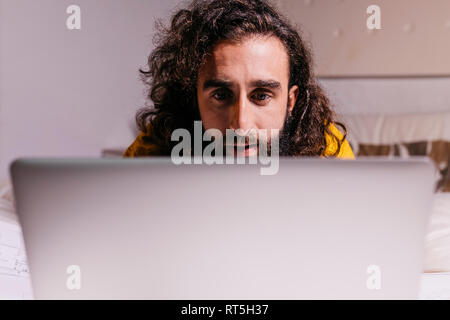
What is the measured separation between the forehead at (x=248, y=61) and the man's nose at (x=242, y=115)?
56 millimetres

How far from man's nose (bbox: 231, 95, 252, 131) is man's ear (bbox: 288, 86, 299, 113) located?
0.81ft

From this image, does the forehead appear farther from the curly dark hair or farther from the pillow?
the pillow

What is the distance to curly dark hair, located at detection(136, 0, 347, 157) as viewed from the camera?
1166mm

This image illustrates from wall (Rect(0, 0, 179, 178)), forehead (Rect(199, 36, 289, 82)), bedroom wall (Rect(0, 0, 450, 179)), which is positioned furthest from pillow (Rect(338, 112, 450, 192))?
wall (Rect(0, 0, 179, 178))

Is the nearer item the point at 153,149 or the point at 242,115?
the point at 242,115

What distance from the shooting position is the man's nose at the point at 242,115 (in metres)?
1.05

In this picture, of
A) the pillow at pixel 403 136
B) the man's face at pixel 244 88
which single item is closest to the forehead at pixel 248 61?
the man's face at pixel 244 88

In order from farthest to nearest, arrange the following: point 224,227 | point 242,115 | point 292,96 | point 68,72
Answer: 1. point 68,72
2. point 292,96
3. point 242,115
4. point 224,227

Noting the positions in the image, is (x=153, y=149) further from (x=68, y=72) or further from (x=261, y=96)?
(x=68, y=72)

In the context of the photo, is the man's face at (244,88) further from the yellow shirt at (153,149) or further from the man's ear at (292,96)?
the yellow shirt at (153,149)

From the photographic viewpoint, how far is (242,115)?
1.05 metres

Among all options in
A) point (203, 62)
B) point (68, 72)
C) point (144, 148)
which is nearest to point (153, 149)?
point (144, 148)

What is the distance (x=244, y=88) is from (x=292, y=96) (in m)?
0.28

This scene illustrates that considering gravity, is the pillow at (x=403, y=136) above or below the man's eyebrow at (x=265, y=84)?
below
